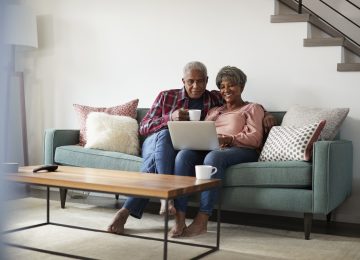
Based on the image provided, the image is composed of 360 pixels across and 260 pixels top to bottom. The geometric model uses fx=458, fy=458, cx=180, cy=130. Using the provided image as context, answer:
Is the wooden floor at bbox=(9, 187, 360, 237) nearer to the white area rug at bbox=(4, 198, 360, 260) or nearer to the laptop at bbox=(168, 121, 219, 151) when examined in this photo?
the white area rug at bbox=(4, 198, 360, 260)

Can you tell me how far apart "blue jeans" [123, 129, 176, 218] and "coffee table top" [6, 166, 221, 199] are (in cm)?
38

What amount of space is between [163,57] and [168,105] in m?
0.81

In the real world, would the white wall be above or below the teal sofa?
above

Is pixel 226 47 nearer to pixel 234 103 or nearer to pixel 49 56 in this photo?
pixel 234 103

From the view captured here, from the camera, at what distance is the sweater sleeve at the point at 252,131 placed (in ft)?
9.64

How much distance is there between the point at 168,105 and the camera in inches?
129

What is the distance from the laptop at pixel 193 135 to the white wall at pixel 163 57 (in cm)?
92

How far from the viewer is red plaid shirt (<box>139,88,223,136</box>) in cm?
322

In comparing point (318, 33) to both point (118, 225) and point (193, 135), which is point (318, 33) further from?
point (118, 225)

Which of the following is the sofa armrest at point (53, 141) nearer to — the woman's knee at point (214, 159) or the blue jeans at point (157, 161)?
the blue jeans at point (157, 161)

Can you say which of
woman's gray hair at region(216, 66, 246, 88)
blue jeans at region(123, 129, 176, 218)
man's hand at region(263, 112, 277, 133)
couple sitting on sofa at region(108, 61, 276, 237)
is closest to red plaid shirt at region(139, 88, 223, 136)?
couple sitting on sofa at region(108, 61, 276, 237)

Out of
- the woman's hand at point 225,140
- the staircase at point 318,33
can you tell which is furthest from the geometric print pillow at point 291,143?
the staircase at point 318,33

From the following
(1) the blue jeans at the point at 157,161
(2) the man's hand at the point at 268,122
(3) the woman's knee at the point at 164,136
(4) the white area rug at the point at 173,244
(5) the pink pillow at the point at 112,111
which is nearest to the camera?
(4) the white area rug at the point at 173,244

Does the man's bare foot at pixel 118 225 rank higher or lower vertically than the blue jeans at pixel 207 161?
lower
